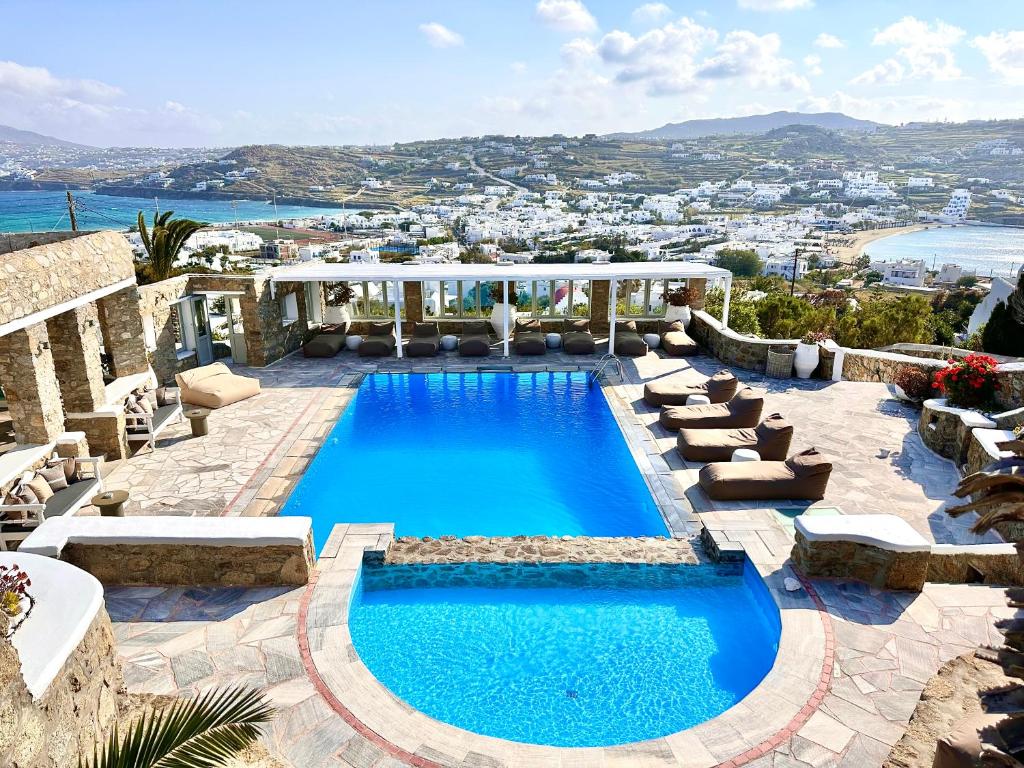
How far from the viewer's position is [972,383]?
10.7 m

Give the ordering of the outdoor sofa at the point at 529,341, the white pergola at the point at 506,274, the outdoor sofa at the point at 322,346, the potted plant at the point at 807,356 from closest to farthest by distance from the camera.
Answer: the potted plant at the point at 807,356 < the white pergola at the point at 506,274 < the outdoor sofa at the point at 322,346 < the outdoor sofa at the point at 529,341

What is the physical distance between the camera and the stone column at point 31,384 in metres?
8.66

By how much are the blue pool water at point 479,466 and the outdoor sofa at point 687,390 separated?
105 centimetres

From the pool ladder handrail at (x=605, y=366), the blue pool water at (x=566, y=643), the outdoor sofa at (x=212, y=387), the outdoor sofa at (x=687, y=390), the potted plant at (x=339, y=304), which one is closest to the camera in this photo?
the blue pool water at (x=566, y=643)

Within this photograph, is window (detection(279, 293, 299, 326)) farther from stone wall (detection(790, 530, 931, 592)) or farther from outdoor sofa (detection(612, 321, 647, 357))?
stone wall (detection(790, 530, 931, 592))

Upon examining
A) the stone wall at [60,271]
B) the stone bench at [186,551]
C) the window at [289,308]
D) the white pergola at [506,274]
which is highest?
the stone wall at [60,271]

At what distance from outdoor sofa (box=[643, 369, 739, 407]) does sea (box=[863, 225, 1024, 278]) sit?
110290 millimetres

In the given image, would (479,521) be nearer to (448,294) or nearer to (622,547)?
(622,547)

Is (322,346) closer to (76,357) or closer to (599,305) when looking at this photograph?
(76,357)

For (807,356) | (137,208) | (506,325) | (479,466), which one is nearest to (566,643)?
(479,466)

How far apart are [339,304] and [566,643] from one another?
13954 millimetres

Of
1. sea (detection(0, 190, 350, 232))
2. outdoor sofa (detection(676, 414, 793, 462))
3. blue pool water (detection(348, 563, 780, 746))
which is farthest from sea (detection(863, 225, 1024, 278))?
blue pool water (detection(348, 563, 780, 746))

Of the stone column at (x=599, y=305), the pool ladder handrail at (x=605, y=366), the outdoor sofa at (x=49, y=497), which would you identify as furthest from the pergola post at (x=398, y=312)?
the outdoor sofa at (x=49, y=497)

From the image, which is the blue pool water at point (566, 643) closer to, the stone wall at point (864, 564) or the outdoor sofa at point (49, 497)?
the stone wall at point (864, 564)
